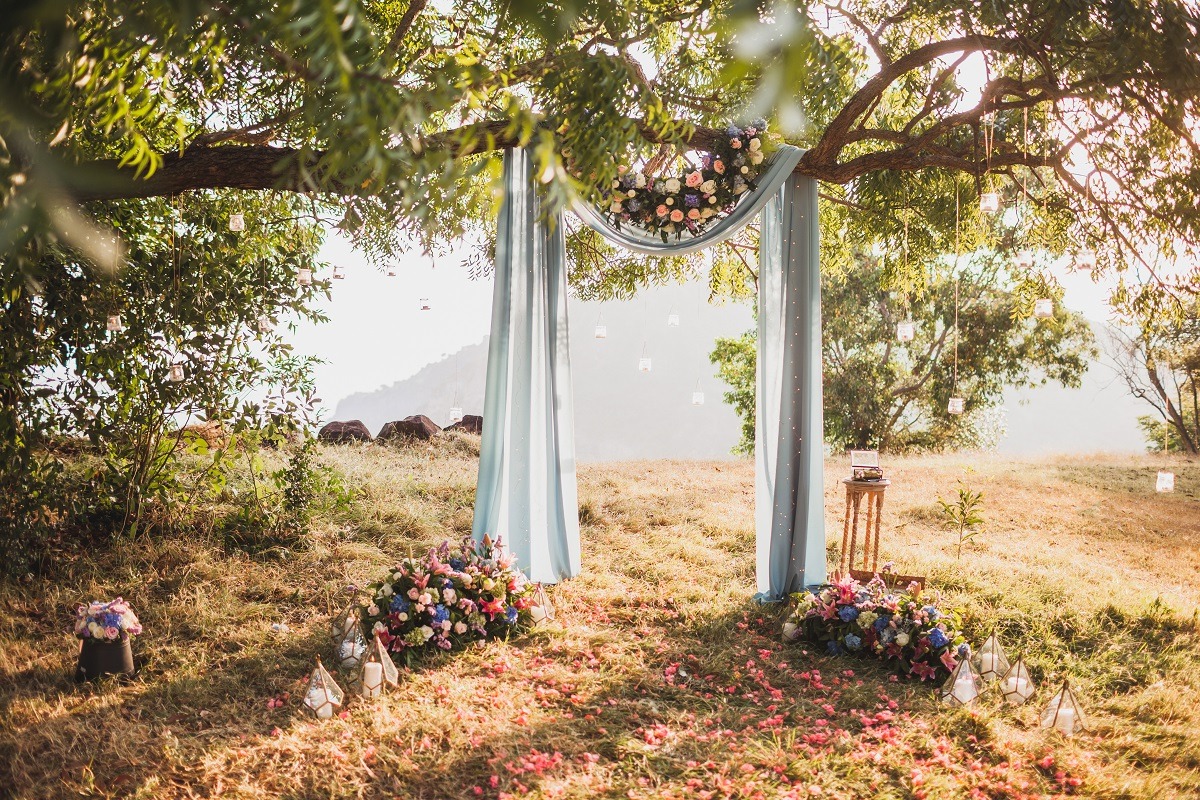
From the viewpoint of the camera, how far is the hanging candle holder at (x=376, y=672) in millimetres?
2769

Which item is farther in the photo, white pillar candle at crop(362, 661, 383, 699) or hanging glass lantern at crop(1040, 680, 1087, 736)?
white pillar candle at crop(362, 661, 383, 699)

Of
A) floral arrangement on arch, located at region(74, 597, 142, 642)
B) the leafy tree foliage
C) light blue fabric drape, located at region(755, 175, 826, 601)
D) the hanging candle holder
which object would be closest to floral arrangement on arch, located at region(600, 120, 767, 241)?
Result: light blue fabric drape, located at region(755, 175, 826, 601)

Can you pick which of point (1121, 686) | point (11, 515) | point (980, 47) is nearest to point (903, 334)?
point (980, 47)

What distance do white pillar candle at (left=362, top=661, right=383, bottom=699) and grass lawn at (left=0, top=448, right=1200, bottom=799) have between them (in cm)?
10

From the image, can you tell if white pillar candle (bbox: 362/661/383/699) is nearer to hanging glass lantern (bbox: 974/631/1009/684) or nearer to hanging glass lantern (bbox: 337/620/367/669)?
hanging glass lantern (bbox: 337/620/367/669)

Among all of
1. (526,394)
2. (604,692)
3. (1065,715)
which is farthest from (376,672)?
Result: (1065,715)

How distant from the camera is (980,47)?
3.11 metres

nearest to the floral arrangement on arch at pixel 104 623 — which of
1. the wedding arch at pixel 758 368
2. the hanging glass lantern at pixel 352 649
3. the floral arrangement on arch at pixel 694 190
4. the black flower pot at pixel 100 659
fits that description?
the black flower pot at pixel 100 659

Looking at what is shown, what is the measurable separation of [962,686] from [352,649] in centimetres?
227

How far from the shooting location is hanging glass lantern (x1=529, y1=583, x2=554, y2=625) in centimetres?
349

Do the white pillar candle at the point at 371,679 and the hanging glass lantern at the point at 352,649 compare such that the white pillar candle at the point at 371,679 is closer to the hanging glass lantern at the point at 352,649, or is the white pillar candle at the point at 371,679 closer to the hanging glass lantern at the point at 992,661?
the hanging glass lantern at the point at 352,649

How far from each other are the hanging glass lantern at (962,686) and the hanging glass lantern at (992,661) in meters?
0.14

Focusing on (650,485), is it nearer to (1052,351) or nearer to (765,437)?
(765,437)

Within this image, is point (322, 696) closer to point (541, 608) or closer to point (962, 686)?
point (541, 608)
